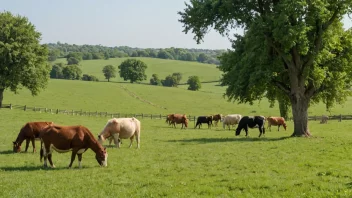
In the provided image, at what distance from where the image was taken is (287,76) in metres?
28.2

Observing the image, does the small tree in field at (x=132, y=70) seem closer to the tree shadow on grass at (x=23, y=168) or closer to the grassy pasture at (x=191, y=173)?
the grassy pasture at (x=191, y=173)

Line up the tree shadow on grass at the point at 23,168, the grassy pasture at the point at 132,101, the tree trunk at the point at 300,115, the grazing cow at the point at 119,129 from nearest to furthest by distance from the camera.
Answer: the tree shadow on grass at the point at 23,168 < the grazing cow at the point at 119,129 < the tree trunk at the point at 300,115 < the grassy pasture at the point at 132,101

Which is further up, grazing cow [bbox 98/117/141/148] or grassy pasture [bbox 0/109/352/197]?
grazing cow [bbox 98/117/141/148]

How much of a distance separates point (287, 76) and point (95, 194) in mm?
21294

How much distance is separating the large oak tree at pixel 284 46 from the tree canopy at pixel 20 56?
30358 millimetres

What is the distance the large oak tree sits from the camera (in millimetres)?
23672

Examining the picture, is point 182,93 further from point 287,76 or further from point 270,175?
point 270,175

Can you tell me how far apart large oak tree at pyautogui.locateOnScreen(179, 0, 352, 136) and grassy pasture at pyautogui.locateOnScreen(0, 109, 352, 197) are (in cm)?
650

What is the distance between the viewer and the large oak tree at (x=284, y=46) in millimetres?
23672

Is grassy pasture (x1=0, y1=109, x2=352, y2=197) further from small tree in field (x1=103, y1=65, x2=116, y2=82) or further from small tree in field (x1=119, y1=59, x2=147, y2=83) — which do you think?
small tree in field (x1=103, y1=65, x2=116, y2=82)

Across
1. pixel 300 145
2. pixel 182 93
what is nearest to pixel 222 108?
pixel 182 93

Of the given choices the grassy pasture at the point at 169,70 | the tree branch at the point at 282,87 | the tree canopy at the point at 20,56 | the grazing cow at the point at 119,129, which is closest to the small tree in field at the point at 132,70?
the grassy pasture at the point at 169,70


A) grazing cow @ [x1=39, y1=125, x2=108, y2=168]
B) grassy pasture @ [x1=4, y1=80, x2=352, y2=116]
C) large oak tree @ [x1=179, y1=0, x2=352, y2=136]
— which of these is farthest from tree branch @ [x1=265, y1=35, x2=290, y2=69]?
grassy pasture @ [x1=4, y1=80, x2=352, y2=116]

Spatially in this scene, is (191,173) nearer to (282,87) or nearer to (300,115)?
(300,115)
